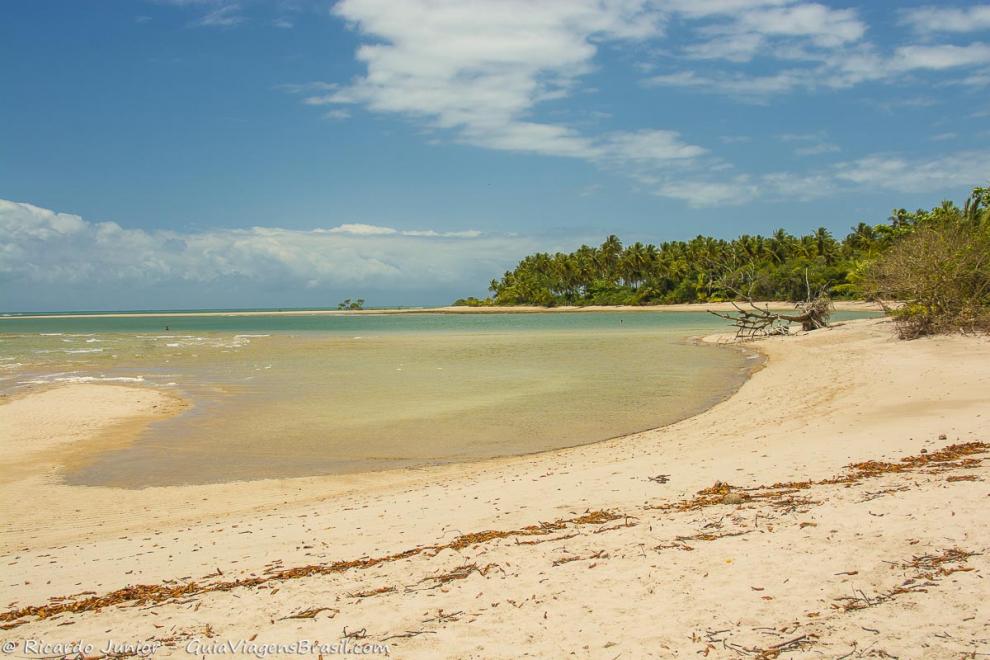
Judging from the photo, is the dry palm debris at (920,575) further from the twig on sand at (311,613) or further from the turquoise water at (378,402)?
the turquoise water at (378,402)

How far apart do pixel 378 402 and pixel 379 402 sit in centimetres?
4

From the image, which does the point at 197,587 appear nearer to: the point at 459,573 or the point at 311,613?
the point at 311,613

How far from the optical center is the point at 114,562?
698 centimetres

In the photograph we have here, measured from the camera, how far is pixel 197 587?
5.80m

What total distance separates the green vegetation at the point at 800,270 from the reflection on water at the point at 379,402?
7.36m

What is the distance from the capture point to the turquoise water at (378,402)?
13.1 metres

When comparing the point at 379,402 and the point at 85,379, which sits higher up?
the point at 85,379

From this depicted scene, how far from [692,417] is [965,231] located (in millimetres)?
21419

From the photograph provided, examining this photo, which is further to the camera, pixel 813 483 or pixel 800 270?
pixel 800 270

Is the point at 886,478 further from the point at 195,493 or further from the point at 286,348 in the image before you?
the point at 286,348

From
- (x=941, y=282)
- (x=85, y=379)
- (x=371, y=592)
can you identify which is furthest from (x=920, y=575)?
(x=85, y=379)

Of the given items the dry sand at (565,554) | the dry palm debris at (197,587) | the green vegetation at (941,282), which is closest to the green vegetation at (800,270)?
the green vegetation at (941,282)

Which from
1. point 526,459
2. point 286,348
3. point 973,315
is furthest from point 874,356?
point 286,348

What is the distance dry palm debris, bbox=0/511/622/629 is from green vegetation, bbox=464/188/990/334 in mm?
26802
